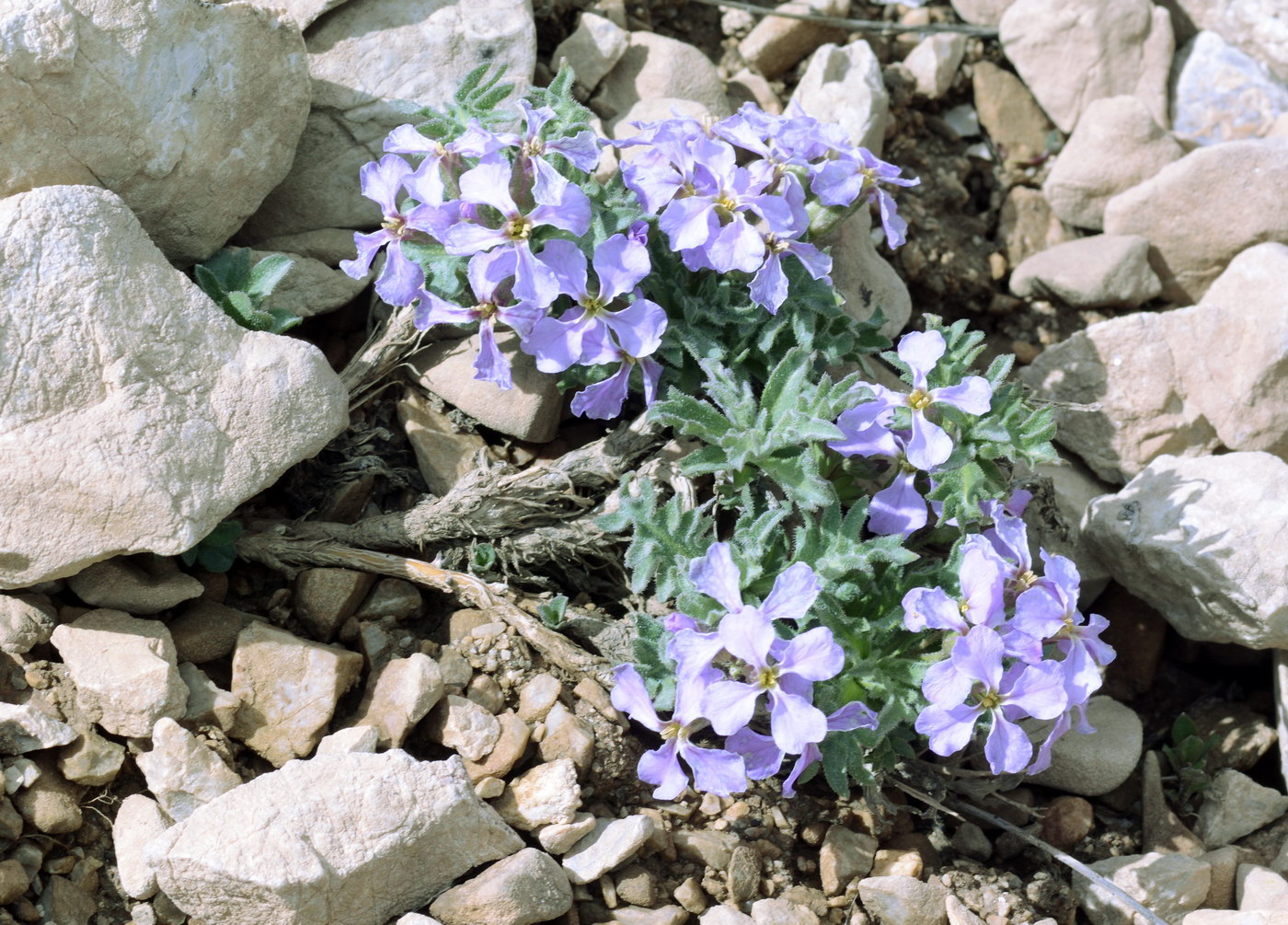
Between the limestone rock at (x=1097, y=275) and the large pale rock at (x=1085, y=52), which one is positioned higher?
the large pale rock at (x=1085, y=52)

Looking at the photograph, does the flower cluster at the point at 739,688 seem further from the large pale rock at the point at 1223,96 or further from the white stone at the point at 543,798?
the large pale rock at the point at 1223,96

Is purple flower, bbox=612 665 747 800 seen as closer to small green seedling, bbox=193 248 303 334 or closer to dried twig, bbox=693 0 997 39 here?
small green seedling, bbox=193 248 303 334

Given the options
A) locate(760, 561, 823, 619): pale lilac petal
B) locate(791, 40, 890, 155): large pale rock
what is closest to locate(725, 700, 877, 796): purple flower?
locate(760, 561, 823, 619): pale lilac petal

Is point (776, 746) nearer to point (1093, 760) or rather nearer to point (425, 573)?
point (425, 573)

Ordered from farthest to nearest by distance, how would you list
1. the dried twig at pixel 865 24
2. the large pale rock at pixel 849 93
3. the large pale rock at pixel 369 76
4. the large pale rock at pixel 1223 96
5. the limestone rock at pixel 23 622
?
the large pale rock at pixel 1223 96, the dried twig at pixel 865 24, the large pale rock at pixel 849 93, the large pale rock at pixel 369 76, the limestone rock at pixel 23 622

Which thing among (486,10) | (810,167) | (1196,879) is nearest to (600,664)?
(810,167)

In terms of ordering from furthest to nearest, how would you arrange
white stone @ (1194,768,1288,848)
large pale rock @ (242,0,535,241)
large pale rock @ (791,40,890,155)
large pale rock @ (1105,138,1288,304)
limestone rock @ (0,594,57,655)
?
large pale rock @ (1105,138,1288,304)
large pale rock @ (791,40,890,155)
large pale rock @ (242,0,535,241)
white stone @ (1194,768,1288,848)
limestone rock @ (0,594,57,655)

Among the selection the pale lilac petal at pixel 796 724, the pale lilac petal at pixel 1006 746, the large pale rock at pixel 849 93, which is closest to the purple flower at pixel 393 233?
the pale lilac petal at pixel 796 724
